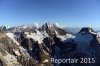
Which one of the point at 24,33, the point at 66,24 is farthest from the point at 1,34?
the point at 66,24

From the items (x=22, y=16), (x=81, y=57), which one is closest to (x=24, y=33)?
(x=22, y=16)

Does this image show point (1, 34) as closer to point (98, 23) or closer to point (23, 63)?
point (23, 63)

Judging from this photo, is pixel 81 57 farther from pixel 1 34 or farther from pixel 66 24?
pixel 1 34

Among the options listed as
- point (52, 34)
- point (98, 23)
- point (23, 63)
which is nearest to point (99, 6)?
point (98, 23)

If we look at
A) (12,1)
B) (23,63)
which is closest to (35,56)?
(23,63)

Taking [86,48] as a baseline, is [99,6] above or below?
above

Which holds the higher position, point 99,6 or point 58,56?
point 99,6

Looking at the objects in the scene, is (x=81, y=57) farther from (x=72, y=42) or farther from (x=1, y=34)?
(x=1, y=34)
